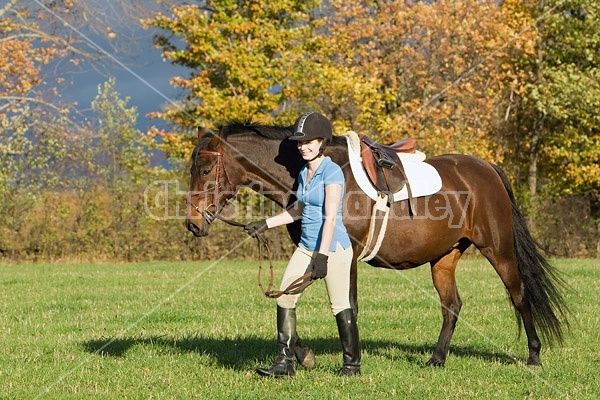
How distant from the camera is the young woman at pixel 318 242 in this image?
572 centimetres

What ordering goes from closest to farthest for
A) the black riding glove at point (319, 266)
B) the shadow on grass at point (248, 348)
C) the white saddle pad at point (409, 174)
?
the black riding glove at point (319, 266) → the white saddle pad at point (409, 174) → the shadow on grass at point (248, 348)

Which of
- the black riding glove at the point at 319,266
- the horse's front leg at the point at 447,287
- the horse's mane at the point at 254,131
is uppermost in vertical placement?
the horse's mane at the point at 254,131

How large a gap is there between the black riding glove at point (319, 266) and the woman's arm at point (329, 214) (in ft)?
0.18

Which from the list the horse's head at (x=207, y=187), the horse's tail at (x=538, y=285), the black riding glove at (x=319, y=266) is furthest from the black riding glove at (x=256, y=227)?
the horse's tail at (x=538, y=285)

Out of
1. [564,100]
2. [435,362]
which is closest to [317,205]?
[435,362]

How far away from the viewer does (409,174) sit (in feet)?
22.7

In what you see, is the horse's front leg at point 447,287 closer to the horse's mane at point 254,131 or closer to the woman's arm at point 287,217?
the horse's mane at point 254,131

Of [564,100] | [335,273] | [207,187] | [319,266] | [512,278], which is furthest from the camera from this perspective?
[564,100]

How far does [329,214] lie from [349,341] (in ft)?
3.66

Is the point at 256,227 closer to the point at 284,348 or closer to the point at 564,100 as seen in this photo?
the point at 284,348

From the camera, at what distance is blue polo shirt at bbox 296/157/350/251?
581cm

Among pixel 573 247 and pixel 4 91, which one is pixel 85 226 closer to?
pixel 4 91

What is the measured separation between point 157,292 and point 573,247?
50.1 ft

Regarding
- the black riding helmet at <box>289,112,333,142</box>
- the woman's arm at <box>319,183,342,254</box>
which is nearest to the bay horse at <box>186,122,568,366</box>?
the woman's arm at <box>319,183,342,254</box>
